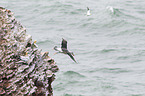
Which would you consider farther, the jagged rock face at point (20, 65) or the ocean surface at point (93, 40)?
the ocean surface at point (93, 40)

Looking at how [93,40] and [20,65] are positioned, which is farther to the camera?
[93,40]

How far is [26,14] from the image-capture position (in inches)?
1176

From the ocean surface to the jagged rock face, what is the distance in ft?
25.6

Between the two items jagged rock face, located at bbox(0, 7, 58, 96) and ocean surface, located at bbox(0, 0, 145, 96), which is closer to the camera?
jagged rock face, located at bbox(0, 7, 58, 96)

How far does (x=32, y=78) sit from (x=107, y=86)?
32.1 feet

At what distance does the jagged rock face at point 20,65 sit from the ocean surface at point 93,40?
779cm

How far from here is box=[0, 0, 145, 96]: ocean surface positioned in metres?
17.1

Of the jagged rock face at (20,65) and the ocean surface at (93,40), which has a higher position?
the jagged rock face at (20,65)

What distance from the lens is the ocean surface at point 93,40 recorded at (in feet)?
56.0

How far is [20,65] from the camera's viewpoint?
738 centimetres

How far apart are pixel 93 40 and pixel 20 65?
54.8 ft

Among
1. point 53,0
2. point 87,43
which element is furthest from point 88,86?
point 53,0

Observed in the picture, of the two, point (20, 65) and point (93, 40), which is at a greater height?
point (20, 65)

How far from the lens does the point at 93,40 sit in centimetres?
2386
